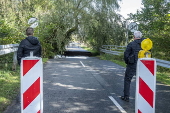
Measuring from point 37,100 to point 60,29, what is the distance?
17161 millimetres

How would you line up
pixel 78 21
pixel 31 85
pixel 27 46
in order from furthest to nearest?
pixel 78 21 → pixel 27 46 → pixel 31 85

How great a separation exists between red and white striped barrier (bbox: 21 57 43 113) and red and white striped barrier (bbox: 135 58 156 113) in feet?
4.69

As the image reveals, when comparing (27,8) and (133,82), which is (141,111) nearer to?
(133,82)

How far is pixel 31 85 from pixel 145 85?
165 centimetres

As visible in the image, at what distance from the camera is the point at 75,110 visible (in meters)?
4.84

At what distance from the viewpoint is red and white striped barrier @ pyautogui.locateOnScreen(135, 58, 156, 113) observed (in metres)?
3.11

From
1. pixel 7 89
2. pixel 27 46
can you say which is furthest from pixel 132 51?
pixel 7 89

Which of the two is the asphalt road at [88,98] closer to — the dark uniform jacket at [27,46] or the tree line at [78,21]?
the dark uniform jacket at [27,46]

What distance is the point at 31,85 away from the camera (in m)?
3.07

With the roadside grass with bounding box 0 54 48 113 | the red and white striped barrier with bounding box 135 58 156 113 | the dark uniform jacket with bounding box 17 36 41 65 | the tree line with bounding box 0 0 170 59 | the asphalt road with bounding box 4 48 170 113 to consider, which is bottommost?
the asphalt road with bounding box 4 48 170 113

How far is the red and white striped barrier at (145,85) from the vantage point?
10.2ft

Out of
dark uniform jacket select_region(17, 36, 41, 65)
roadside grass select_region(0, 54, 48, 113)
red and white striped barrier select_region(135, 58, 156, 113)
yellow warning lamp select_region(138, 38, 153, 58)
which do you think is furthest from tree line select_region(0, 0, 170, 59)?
red and white striped barrier select_region(135, 58, 156, 113)

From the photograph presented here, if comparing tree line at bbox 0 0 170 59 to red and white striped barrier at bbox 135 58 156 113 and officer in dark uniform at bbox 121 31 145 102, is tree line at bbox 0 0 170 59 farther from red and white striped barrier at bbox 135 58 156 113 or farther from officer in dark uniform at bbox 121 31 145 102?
red and white striped barrier at bbox 135 58 156 113

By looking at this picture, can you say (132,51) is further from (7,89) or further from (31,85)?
(7,89)
